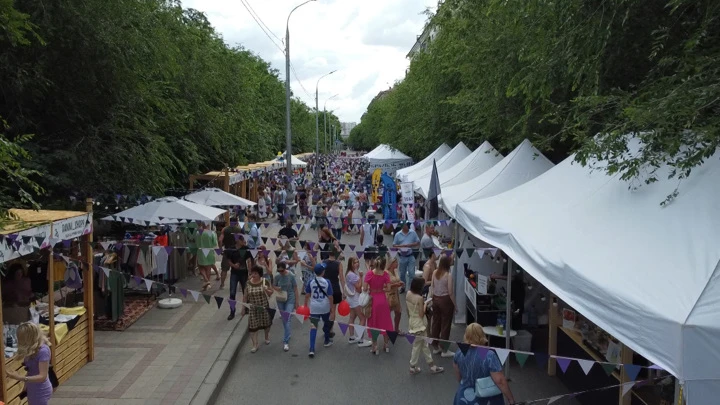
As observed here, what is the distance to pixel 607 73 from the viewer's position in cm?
826

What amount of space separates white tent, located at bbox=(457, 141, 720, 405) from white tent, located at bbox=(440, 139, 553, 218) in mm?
3861

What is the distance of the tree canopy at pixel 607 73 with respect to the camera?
5.62m

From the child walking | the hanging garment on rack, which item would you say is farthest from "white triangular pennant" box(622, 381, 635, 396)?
the hanging garment on rack

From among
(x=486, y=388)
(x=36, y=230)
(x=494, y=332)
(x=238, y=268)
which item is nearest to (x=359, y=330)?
(x=494, y=332)

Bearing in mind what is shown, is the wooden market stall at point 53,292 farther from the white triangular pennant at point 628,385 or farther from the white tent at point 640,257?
the white triangular pennant at point 628,385

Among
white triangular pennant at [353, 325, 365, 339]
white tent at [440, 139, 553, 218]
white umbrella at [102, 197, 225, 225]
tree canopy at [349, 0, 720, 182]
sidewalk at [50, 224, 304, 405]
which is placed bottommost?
sidewalk at [50, 224, 304, 405]

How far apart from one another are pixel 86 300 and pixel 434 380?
5.40m

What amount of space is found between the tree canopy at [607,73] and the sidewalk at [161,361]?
5.87 metres

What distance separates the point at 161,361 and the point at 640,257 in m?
7.01

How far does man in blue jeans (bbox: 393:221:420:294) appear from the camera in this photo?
Answer: 492 inches

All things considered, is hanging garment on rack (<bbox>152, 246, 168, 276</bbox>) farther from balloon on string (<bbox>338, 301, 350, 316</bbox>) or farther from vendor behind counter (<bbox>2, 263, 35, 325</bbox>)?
balloon on string (<bbox>338, 301, 350, 316</bbox>)

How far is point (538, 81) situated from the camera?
29.0 feet

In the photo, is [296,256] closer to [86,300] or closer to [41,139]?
[86,300]

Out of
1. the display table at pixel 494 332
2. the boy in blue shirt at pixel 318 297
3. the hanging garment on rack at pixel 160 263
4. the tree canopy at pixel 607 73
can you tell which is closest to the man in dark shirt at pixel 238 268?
the hanging garment on rack at pixel 160 263
